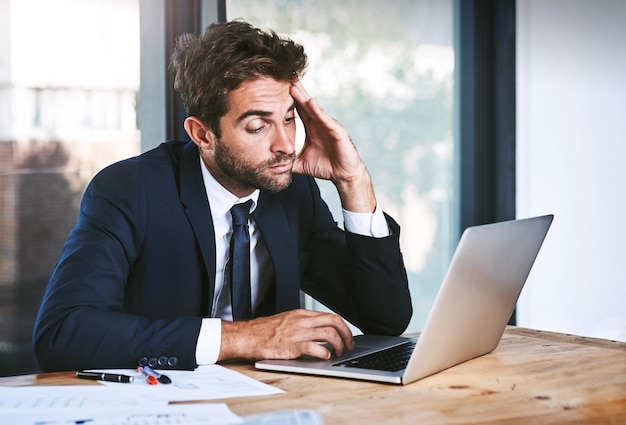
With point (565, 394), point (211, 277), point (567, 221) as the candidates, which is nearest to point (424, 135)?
point (567, 221)

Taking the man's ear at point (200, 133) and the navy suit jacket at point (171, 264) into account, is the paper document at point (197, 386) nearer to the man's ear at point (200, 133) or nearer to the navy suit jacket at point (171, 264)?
the navy suit jacket at point (171, 264)

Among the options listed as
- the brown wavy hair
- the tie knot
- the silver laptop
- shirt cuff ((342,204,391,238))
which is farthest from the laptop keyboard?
the brown wavy hair

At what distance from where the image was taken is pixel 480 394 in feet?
4.21

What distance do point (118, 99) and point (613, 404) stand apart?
83.1 inches

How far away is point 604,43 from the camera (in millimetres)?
3615

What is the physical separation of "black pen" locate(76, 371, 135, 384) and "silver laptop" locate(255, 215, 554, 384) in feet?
0.78

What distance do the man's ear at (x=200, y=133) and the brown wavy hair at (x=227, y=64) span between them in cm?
1

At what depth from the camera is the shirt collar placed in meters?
2.02

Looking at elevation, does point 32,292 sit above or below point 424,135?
below

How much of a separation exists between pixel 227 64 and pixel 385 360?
87 cm

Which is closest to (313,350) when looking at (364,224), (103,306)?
(103,306)

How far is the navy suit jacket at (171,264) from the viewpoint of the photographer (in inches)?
60.6

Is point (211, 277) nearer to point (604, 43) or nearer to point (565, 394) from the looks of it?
point (565, 394)

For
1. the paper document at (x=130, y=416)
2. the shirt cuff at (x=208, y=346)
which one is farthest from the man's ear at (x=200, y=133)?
the paper document at (x=130, y=416)
